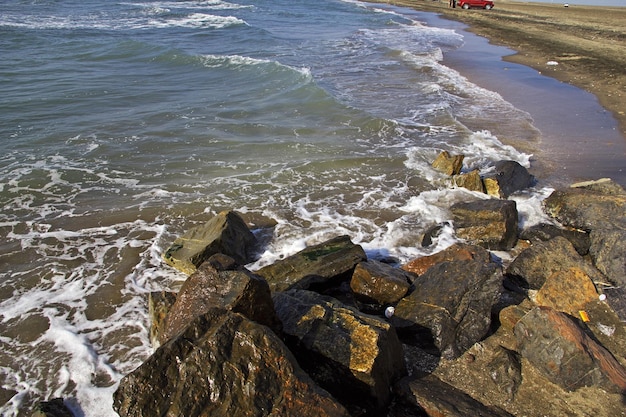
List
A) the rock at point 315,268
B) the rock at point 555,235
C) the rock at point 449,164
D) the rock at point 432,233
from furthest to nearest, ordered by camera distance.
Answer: the rock at point 449,164 → the rock at point 432,233 → the rock at point 555,235 → the rock at point 315,268

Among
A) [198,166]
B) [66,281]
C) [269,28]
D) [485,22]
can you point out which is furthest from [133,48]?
[485,22]

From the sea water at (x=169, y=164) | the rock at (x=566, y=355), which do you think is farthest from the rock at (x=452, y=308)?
the sea water at (x=169, y=164)

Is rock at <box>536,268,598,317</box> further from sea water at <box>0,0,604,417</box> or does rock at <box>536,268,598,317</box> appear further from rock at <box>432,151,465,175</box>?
rock at <box>432,151,465,175</box>

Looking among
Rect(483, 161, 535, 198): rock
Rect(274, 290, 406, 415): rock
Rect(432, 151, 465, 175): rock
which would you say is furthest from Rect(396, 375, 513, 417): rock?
Rect(432, 151, 465, 175): rock

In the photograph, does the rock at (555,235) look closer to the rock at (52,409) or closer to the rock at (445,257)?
the rock at (445,257)

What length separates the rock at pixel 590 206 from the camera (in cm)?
840

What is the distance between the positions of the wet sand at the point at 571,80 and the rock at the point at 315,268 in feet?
23.6

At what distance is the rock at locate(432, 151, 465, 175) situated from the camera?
11438 millimetres

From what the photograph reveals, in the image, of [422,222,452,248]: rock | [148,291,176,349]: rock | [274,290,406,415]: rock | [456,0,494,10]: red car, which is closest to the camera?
[274,290,406,415]: rock

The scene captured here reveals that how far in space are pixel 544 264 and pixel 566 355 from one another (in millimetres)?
2437

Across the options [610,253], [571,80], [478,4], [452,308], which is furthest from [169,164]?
[478,4]

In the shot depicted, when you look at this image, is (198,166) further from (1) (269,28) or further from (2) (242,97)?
(1) (269,28)

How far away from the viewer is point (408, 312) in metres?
5.95

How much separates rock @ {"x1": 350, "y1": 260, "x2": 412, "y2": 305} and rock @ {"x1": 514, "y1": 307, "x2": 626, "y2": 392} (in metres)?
1.65
